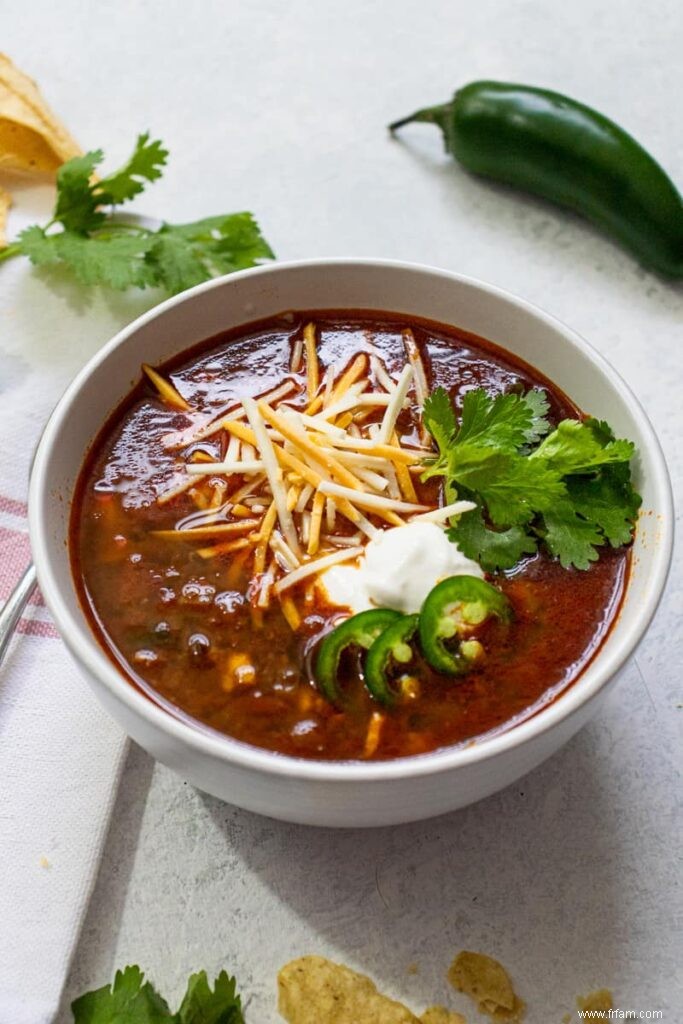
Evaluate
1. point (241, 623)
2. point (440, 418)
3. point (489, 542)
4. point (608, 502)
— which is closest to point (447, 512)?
point (489, 542)

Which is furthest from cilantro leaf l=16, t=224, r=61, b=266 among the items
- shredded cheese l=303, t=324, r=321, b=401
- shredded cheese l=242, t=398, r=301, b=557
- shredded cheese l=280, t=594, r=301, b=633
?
shredded cheese l=280, t=594, r=301, b=633

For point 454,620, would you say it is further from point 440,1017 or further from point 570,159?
point 570,159

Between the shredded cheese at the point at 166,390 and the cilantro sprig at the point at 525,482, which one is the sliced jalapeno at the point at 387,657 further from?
the shredded cheese at the point at 166,390

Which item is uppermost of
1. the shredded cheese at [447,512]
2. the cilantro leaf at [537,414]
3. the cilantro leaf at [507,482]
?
the cilantro leaf at [537,414]

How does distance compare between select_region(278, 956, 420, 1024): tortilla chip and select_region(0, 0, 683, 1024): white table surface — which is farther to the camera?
select_region(0, 0, 683, 1024): white table surface

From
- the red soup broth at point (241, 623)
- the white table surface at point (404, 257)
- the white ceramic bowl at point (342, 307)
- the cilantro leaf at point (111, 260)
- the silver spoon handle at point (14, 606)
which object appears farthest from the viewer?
the cilantro leaf at point (111, 260)

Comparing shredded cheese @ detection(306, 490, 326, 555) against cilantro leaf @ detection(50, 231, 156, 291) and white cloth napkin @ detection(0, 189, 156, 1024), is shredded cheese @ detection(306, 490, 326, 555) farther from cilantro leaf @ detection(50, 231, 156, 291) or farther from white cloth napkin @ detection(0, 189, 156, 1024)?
cilantro leaf @ detection(50, 231, 156, 291)

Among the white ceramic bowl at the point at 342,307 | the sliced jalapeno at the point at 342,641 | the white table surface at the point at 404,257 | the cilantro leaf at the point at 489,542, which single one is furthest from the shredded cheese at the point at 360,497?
the white table surface at the point at 404,257
